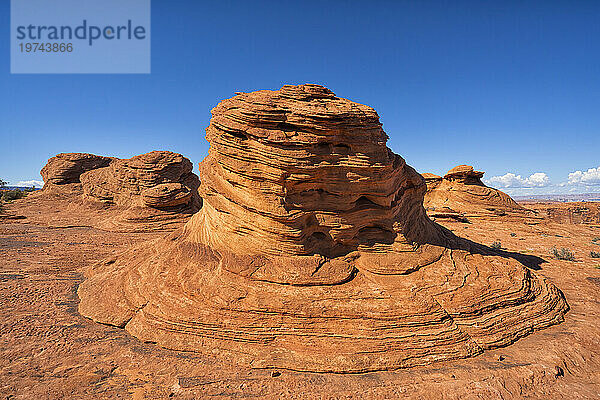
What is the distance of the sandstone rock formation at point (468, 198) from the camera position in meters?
33.5

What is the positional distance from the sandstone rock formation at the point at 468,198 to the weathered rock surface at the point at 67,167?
44.8m

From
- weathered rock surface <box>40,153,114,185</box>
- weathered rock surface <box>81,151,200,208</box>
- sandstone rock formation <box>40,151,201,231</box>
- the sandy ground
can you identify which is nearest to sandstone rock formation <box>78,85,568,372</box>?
the sandy ground

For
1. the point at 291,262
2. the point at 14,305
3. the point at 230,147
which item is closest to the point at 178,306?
the point at 291,262

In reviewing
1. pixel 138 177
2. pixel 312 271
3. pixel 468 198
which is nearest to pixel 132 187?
pixel 138 177

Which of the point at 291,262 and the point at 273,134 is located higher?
the point at 273,134

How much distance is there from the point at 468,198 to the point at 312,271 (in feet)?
A: 105

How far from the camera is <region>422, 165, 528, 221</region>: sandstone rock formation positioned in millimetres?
33469

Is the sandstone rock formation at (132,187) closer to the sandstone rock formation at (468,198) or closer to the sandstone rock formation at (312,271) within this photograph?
the sandstone rock formation at (312,271)

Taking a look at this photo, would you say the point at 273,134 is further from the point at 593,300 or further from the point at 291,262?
the point at 593,300

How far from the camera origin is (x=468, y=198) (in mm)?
34594

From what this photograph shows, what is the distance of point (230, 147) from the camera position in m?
9.62

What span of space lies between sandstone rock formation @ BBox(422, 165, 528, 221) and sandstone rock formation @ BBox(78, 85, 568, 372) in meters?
24.5

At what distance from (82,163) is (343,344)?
46.9 meters

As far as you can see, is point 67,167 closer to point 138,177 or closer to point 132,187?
point 132,187
